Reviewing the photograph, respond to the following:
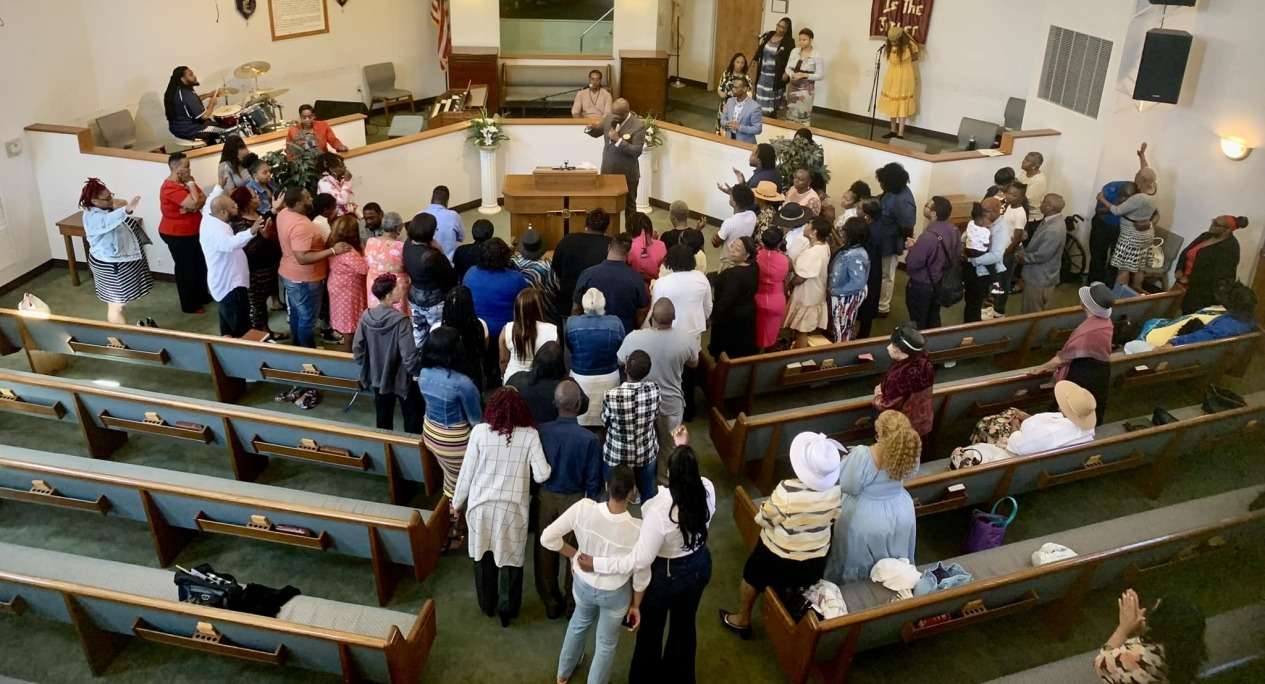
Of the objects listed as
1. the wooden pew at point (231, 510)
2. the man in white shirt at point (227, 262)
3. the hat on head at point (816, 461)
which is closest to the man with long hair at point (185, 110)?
the man in white shirt at point (227, 262)

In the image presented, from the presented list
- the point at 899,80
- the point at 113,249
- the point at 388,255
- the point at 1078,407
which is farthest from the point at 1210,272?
the point at 113,249

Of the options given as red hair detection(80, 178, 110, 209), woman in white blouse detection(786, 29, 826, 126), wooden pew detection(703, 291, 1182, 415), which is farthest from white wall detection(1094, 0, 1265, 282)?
red hair detection(80, 178, 110, 209)

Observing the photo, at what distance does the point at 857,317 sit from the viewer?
7.41m

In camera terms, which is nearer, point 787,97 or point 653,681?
point 653,681

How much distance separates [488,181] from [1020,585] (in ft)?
23.4

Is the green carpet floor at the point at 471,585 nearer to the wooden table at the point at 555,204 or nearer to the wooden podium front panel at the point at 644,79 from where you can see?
→ the wooden table at the point at 555,204

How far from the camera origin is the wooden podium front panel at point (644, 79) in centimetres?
1234

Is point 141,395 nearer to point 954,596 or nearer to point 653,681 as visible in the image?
point 653,681

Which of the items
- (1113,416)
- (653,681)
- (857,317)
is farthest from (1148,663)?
(857,317)

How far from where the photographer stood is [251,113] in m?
9.23

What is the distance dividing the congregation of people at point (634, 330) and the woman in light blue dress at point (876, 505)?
1 cm

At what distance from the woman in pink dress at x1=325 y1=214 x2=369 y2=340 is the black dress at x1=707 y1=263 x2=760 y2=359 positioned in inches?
93.3

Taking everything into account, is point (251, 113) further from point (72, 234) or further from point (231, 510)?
point (231, 510)

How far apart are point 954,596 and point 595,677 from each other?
1592 millimetres
